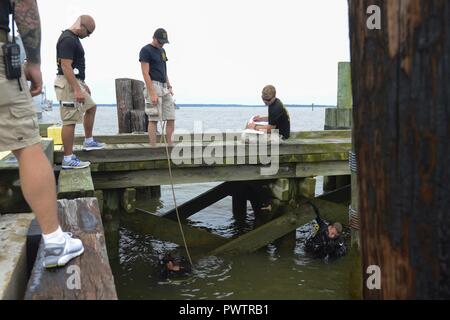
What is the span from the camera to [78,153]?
625 cm

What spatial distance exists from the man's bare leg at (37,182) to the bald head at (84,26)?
356 cm

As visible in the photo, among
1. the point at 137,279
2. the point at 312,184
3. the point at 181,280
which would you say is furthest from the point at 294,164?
the point at 137,279

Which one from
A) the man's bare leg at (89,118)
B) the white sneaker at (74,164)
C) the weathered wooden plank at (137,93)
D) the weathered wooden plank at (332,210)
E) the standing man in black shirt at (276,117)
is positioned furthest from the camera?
the weathered wooden plank at (137,93)

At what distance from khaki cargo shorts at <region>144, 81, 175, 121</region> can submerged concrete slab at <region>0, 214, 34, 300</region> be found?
349cm

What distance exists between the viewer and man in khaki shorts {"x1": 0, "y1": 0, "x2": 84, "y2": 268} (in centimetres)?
244

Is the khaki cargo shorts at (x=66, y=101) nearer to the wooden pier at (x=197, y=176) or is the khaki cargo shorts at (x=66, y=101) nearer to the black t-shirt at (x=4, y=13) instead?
the wooden pier at (x=197, y=176)

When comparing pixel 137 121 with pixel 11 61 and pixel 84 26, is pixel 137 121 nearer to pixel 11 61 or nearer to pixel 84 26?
pixel 84 26

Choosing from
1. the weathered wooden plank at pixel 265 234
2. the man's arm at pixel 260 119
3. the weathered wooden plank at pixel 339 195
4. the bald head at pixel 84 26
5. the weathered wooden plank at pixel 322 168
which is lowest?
the weathered wooden plank at pixel 265 234

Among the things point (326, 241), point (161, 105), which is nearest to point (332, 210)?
point (326, 241)

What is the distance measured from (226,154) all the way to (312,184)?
1.65 metres

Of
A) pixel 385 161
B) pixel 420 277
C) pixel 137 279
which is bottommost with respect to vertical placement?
pixel 137 279

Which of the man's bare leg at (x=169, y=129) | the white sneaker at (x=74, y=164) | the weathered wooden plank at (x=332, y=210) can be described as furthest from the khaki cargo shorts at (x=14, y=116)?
the weathered wooden plank at (x=332, y=210)

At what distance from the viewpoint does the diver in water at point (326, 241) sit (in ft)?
24.1
